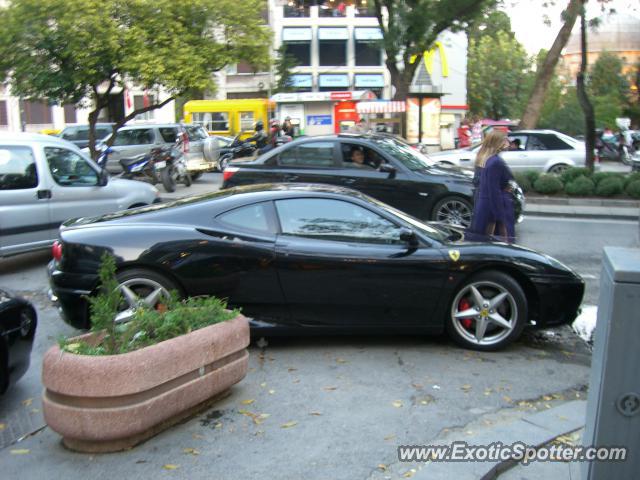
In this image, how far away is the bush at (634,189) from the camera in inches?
595

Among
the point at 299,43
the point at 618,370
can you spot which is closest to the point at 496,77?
the point at 299,43

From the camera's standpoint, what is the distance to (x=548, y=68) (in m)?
18.5

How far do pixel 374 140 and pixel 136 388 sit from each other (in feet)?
24.8

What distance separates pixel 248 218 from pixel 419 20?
46.6ft

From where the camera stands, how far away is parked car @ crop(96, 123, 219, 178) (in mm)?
20031

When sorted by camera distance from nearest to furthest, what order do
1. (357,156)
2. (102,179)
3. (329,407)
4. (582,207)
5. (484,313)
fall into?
(329,407) < (484,313) < (102,179) < (357,156) < (582,207)

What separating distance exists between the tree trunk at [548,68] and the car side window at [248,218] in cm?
1285

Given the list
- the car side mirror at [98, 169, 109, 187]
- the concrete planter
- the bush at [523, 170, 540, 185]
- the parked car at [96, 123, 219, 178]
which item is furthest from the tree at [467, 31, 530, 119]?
the concrete planter

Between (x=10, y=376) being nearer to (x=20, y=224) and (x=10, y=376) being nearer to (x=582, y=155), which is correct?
(x=20, y=224)

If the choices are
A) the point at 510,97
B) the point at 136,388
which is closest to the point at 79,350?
the point at 136,388

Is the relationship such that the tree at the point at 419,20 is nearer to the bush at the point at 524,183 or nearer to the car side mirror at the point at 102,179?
the bush at the point at 524,183

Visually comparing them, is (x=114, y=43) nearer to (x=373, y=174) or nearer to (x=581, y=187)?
(x=373, y=174)

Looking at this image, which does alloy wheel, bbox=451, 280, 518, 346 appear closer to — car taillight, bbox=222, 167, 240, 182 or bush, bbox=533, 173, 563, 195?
car taillight, bbox=222, 167, 240, 182

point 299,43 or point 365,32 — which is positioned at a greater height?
point 365,32
